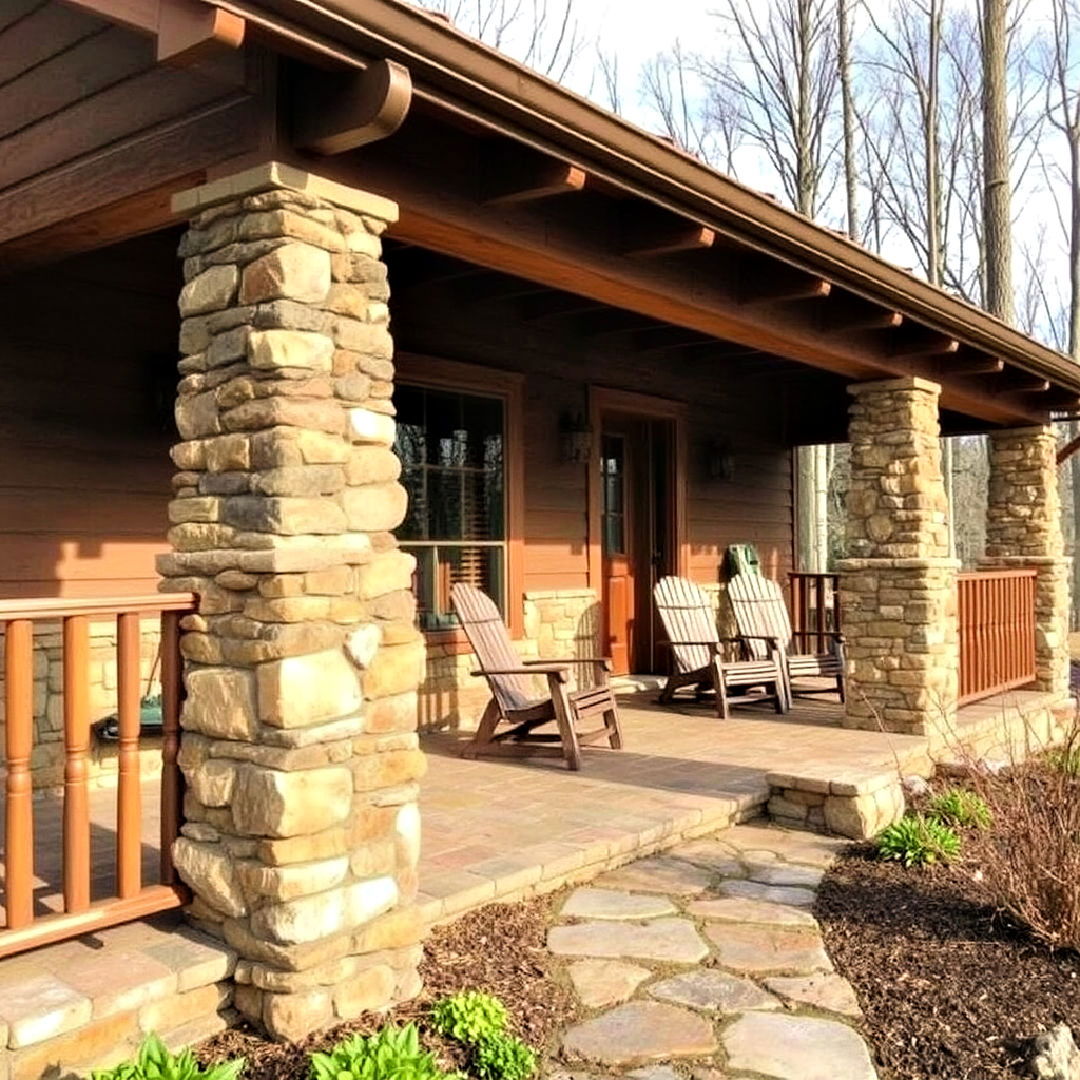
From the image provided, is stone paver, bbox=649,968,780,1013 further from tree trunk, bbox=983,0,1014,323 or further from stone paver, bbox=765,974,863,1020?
tree trunk, bbox=983,0,1014,323

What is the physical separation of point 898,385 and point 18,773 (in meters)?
5.18

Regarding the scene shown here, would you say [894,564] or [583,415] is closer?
[894,564]

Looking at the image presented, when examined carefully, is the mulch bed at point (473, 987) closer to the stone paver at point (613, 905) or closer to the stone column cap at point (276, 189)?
the stone paver at point (613, 905)

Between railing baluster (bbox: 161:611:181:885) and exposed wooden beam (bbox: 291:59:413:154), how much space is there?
52.8 inches

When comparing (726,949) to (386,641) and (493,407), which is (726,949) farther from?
(493,407)

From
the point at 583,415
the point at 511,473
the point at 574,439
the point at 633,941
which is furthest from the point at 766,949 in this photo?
the point at 583,415

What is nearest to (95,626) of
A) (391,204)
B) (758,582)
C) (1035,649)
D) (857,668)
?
(391,204)

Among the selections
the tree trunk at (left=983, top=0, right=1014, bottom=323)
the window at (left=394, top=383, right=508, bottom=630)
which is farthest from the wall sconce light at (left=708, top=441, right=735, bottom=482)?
the tree trunk at (left=983, top=0, right=1014, bottom=323)

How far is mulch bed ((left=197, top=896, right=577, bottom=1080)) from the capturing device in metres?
2.52

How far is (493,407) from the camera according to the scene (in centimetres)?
646

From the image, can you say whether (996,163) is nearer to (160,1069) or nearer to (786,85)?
(786,85)

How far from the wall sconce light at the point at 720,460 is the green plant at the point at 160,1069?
6544 mm

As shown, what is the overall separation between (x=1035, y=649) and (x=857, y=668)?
2598 mm

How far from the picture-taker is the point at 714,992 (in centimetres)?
290
